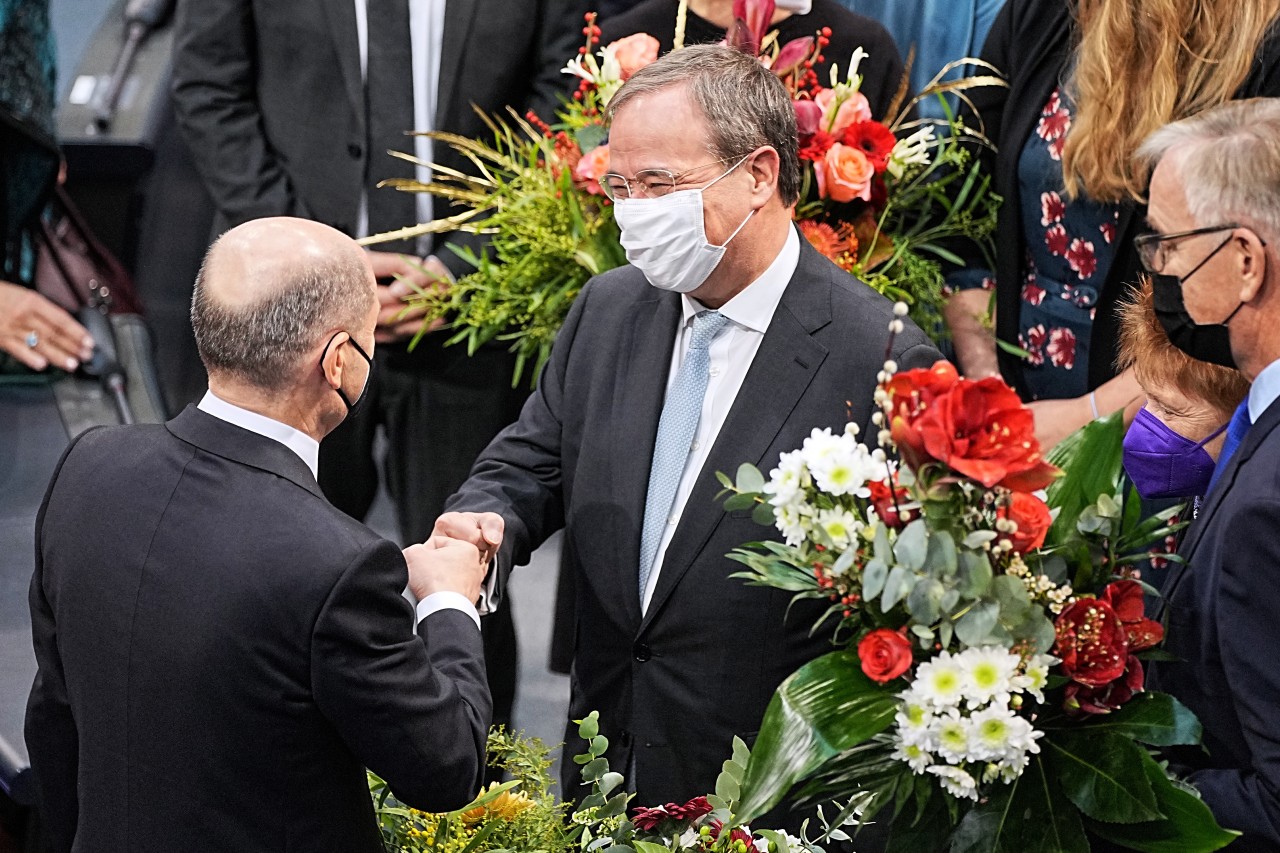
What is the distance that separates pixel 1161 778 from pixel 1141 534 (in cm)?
28

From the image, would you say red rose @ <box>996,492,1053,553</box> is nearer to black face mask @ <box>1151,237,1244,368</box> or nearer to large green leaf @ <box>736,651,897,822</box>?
large green leaf @ <box>736,651,897,822</box>

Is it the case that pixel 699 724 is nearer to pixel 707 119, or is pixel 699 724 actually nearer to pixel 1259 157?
pixel 707 119

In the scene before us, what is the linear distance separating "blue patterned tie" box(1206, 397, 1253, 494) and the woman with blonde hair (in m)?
0.81

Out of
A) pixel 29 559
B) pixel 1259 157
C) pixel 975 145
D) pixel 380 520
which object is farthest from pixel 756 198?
pixel 380 520

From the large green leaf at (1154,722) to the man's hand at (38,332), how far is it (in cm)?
285

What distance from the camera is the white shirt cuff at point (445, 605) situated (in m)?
2.10

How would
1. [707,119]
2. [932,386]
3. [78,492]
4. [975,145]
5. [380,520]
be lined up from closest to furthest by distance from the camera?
[932,386]
[78,492]
[707,119]
[975,145]
[380,520]

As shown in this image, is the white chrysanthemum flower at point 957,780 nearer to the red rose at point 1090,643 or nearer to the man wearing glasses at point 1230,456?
the red rose at point 1090,643

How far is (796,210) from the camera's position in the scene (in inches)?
109

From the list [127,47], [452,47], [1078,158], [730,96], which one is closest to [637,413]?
[730,96]

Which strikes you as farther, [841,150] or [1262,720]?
[841,150]

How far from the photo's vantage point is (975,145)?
10.6 feet

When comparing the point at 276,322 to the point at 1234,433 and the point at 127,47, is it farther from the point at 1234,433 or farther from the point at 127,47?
the point at 127,47

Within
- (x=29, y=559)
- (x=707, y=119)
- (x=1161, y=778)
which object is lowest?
(x=29, y=559)
